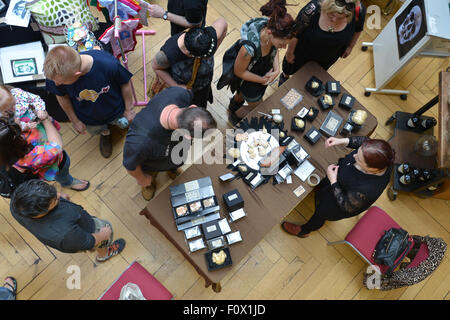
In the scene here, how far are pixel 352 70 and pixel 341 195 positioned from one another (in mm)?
2361

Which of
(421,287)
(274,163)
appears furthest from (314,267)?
(274,163)

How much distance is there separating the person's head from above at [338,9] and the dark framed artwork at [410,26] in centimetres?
117

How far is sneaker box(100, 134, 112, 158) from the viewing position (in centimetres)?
349

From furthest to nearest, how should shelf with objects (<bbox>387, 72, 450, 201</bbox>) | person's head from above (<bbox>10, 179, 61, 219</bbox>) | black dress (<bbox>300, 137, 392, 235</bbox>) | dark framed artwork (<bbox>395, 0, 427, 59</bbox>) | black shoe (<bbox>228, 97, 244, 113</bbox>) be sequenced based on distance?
black shoe (<bbox>228, 97, 244, 113</bbox>) < shelf with objects (<bbox>387, 72, 450, 201</bbox>) < dark framed artwork (<bbox>395, 0, 427, 59</bbox>) < black dress (<bbox>300, 137, 392, 235</bbox>) < person's head from above (<bbox>10, 179, 61, 219</bbox>)

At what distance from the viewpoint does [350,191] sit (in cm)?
241

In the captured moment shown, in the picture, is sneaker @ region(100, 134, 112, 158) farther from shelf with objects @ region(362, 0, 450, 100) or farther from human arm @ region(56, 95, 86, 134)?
shelf with objects @ region(362, 0, 450, 100)

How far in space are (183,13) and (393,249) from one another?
289 cm

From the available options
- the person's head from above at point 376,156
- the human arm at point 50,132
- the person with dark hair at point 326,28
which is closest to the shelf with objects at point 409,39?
the person with dark hair at point 326,28

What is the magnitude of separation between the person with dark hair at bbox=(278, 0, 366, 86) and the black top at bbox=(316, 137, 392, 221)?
0.91 meters

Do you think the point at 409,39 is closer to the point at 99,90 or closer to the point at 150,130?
the point at 150,130

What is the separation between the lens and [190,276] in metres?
3.21

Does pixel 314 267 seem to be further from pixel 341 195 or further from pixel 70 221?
pixel 70 221

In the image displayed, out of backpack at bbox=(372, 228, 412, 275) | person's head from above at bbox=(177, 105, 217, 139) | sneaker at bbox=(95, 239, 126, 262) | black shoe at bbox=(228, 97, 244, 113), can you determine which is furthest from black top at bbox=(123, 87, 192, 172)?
backpack at bbox=(372, 228, 412, 275)

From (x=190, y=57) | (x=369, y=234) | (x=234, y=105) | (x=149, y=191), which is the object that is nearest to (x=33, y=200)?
(x=149, y=191)
